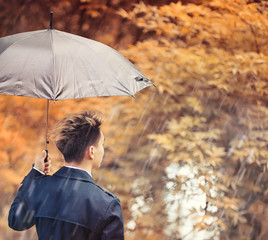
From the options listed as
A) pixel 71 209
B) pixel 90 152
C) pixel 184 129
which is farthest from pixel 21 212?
pixel 184 129

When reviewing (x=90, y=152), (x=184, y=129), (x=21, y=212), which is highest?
(x=90, y=152)

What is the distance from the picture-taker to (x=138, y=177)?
4500 millimetres

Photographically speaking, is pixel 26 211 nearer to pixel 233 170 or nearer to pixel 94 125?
pixel 94 125

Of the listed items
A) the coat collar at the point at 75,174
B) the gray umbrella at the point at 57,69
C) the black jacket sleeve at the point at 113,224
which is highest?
the gray umbrella at the point at 57,69

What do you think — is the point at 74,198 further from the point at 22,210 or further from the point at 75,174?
the point at 22,210

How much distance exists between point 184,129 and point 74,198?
2.75 metres

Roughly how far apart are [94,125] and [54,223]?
1.67 ft

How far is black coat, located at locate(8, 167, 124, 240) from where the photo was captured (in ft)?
5.33

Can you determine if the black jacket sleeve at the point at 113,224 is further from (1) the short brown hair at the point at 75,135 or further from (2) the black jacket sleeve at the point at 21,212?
(2) the black jacket sleeve at the point at 21,212

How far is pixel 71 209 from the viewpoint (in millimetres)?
1632

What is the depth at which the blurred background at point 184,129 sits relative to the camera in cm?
411

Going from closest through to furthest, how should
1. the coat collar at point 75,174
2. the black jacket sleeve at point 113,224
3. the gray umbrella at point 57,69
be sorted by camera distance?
the black jacket sleeve at point 113,224
the coat collar at point 75,174
the gray umbrella at point 57,69

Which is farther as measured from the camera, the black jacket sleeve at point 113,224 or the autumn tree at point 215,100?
the autumn tree at point 215,100

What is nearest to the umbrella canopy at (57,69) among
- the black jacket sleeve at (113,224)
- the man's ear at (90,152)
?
the man's ear at (90,152)
